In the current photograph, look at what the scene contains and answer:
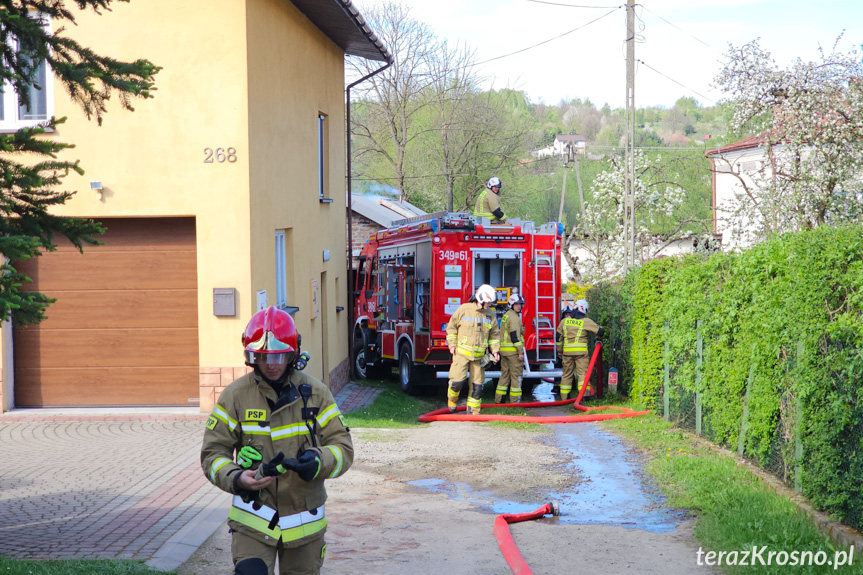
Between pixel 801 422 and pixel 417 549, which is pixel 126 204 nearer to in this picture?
pixel 417 549

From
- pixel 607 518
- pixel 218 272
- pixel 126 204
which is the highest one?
pixel 126 204

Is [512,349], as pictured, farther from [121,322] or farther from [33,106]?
[33,106]

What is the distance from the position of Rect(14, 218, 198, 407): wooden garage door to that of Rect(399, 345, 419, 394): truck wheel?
5159 mm

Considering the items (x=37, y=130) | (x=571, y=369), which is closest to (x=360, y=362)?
(x=571, y=369)

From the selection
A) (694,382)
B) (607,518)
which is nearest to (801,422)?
(607,518)

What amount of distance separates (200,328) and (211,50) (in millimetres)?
3391

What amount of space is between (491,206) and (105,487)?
9.31 meters

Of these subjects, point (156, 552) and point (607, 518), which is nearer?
point (156, 552)

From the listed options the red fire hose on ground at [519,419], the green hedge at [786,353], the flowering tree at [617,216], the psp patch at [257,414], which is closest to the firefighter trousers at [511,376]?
the red fire hose on ground at [519,419]

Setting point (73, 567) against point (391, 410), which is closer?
point (73, 567)

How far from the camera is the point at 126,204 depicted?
10.6 metres

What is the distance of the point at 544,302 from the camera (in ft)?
49.6

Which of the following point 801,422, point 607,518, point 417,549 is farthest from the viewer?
point 607,518

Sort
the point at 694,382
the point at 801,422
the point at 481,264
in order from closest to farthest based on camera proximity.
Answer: the point at 801,422, the point at 694,382, the point at 481,264
